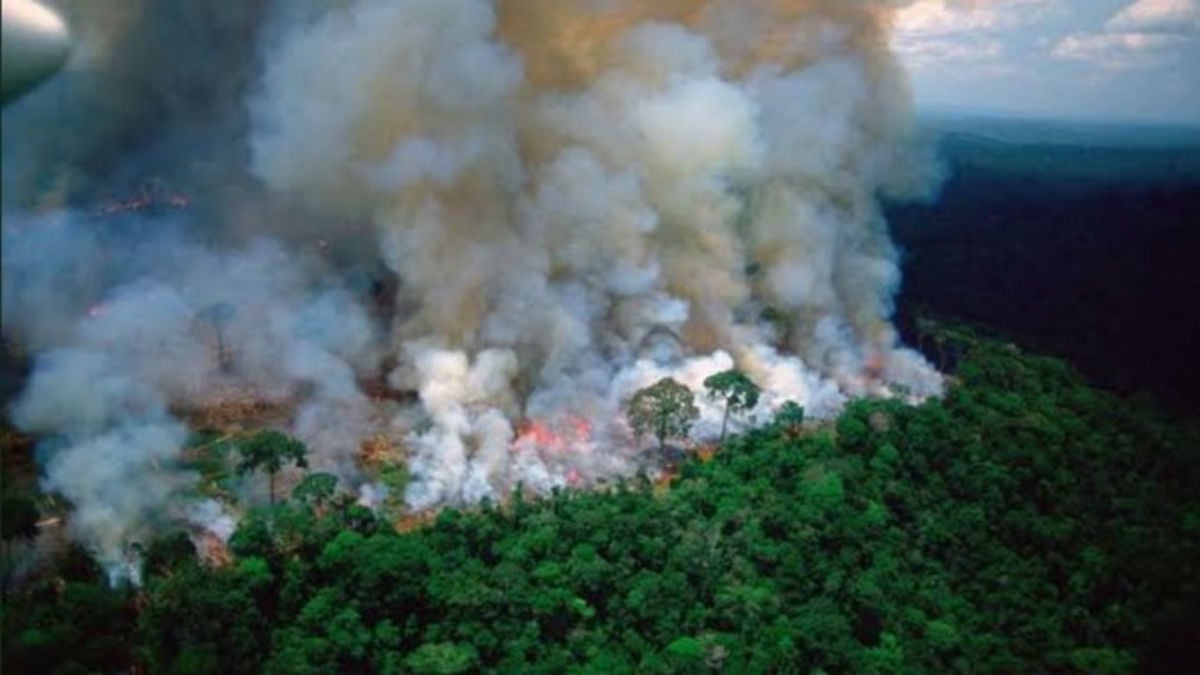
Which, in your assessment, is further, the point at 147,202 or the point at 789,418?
the point at 147,202

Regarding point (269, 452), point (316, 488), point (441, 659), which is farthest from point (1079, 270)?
point (441, 659)

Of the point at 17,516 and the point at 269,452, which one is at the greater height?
the point at 269,452

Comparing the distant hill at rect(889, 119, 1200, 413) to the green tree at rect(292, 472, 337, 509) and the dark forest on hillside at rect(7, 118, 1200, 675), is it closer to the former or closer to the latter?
the dark forest on hillside at rect(7, 118, 1200, 675)

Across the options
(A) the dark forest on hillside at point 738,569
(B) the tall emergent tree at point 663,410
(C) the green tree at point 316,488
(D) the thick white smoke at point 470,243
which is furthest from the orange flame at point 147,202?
(B) the tall emergent tree at point 663,410

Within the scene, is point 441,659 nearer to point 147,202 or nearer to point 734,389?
point 734,389

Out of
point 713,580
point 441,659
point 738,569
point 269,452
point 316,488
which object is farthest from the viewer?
point 269,452

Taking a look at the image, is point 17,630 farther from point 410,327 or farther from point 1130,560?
point 1130,560

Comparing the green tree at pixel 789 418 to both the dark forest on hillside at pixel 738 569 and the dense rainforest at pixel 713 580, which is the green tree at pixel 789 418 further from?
the dense rainforest at pixel 713 580
